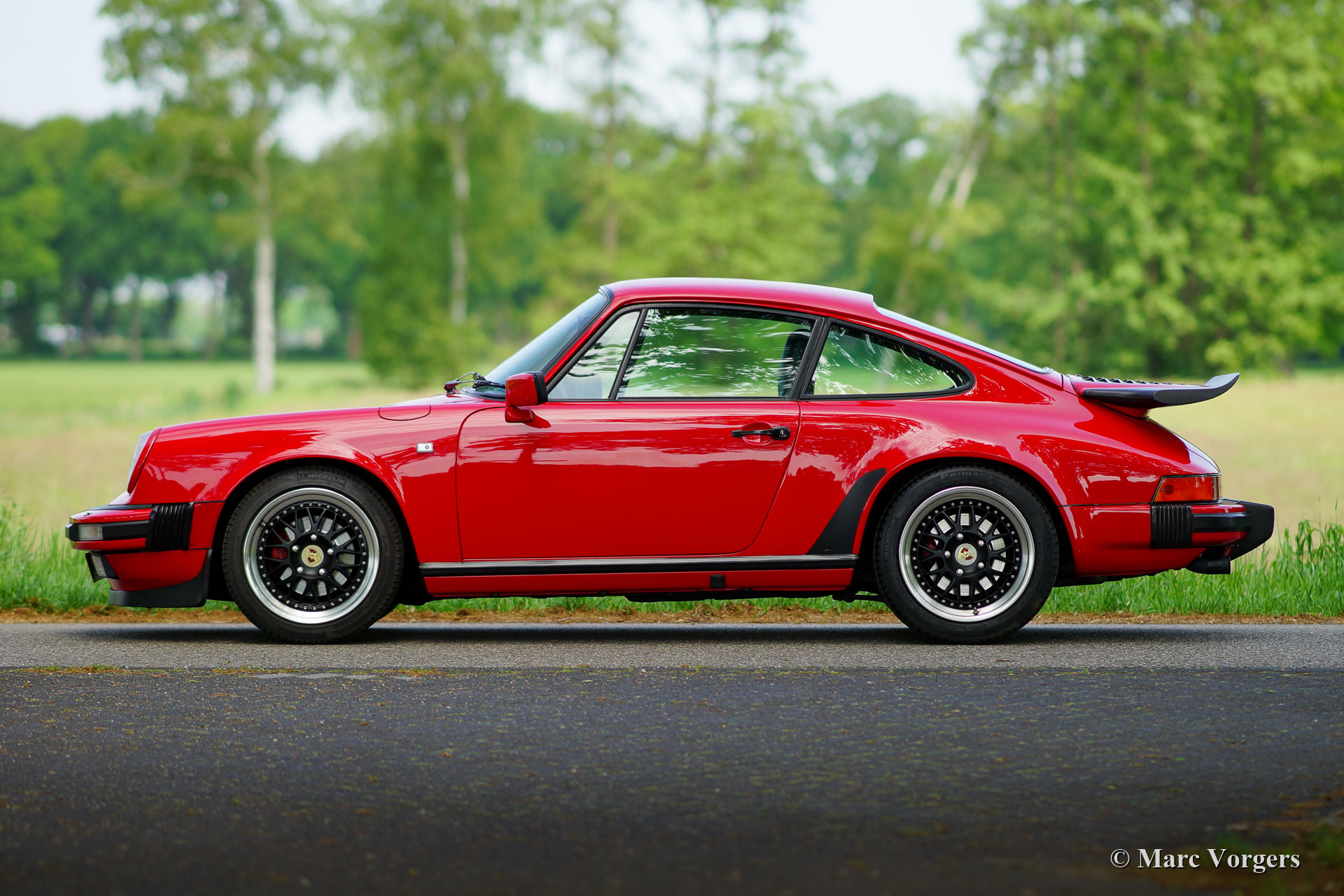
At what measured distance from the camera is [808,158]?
53.8 meters

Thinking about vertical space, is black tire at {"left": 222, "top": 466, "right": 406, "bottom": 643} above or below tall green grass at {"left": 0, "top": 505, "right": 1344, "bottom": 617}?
above

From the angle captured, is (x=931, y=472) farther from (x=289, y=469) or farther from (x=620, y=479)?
(x=289, y=469)

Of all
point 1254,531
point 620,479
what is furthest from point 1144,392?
point 620,479

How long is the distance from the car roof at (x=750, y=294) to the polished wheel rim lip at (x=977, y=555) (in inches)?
38.1

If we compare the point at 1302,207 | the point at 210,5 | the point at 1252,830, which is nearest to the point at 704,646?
the point at 1252,830

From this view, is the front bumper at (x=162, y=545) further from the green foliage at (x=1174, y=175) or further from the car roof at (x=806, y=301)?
the green foliage at (x=1174, y=175)

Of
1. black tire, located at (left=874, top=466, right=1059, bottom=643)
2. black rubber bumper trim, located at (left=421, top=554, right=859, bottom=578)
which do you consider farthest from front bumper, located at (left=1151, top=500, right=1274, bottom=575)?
black rubber bumper trim, located at (left=421, top=554, right=859, bottom=578)

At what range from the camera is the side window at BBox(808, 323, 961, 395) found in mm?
6898

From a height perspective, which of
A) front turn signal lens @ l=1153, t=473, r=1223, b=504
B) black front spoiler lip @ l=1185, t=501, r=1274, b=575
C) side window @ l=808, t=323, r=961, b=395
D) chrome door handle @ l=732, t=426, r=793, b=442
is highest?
side window @ l=808, t=323, r=961, b=395

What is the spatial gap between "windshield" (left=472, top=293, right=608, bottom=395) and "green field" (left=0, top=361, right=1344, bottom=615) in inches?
73.6

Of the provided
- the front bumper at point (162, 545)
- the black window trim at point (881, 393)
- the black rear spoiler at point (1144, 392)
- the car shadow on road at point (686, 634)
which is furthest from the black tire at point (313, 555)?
the black rear spoiler at point (1144, 392)

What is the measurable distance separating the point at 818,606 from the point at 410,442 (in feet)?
9.06

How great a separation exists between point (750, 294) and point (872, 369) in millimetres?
652

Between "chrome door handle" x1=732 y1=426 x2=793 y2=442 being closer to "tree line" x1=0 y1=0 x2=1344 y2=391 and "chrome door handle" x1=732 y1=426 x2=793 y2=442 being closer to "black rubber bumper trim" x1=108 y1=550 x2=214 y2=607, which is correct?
"black rubber bumper trim" x1=108 y1=550 x2=214 y2=607
